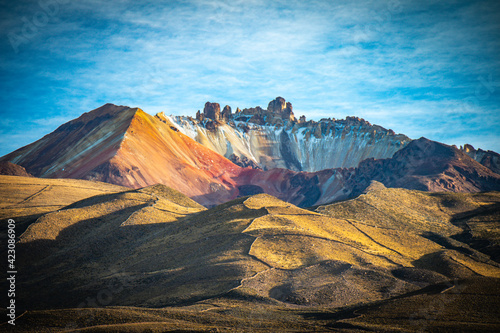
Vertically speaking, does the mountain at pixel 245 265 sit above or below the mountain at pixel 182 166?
below

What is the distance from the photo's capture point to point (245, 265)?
41.8m

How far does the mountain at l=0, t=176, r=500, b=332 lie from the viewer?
2869 centimetres

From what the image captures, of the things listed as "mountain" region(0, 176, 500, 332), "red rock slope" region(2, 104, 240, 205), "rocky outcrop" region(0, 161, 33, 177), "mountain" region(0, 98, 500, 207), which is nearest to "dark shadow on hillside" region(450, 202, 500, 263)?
"mountain" region(0, 176, 500, 332)

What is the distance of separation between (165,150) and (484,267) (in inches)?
5495

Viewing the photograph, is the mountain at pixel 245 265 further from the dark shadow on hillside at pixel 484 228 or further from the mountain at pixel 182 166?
the mountain at pixel 182 166

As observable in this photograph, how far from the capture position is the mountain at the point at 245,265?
28688 mm

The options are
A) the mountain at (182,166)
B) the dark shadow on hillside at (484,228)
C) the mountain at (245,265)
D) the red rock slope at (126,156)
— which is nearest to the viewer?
the mountain at (245,265)

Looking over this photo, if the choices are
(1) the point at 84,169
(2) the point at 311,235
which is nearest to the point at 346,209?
(2) the point at 311,235

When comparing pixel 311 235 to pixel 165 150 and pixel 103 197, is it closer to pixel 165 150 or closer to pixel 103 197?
pixel 103 197

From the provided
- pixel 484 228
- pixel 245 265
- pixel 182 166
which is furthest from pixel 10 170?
pixel 484 228

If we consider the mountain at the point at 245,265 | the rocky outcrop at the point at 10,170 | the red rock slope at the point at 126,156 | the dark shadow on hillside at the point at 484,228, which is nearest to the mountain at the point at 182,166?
the red rock slope at the point at 126,156

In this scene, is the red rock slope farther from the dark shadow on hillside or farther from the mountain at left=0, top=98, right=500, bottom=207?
the dark shadow on hillside

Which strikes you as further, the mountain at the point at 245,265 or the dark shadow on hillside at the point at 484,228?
the dark shadow on hillside at the point at 484,228

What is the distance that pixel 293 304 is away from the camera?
34938mm
